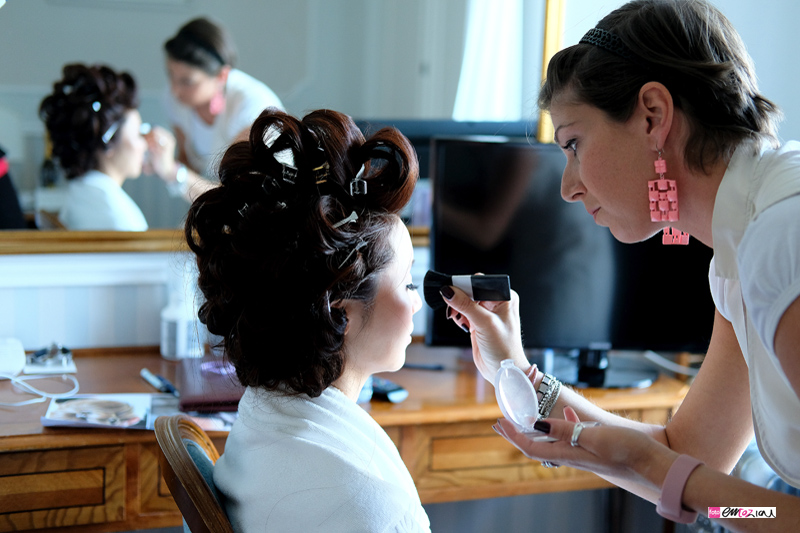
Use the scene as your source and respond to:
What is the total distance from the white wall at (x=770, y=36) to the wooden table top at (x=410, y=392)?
896 millimetres

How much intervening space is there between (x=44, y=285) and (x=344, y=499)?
1196 millimetres

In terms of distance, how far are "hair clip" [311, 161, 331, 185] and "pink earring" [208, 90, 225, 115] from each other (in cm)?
96

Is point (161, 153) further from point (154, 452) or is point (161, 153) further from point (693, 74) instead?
point (693, 74)

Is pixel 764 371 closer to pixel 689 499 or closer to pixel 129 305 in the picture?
pixel 689 499

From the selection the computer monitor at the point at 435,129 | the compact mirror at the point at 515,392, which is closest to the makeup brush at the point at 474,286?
the compact mirror at the point at 515,392

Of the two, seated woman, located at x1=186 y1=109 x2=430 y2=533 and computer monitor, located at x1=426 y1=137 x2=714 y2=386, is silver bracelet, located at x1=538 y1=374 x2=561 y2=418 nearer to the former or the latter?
seated woman, located at x1=186 y1=109 x2=430 y2=533

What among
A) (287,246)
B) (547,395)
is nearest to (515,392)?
(547,395)

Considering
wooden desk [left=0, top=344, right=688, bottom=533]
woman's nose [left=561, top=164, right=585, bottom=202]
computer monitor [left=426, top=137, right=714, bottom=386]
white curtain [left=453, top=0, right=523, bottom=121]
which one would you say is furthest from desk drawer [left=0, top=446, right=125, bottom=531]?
white curtain [left=453, top=0, right=523, bottom=121]

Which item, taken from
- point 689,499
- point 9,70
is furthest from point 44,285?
point 689,499

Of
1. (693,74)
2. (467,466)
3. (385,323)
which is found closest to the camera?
(693,74)

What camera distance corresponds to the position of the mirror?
1715 mm

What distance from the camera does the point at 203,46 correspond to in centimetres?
184

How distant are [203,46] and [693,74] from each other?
4.18ft

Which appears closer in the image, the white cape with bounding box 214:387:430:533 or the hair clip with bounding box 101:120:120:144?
the white cape with bounding box 214:387:430:533
